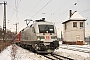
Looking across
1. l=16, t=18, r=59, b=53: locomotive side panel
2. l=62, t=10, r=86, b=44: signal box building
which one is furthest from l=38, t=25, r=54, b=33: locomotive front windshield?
l=62, t=10, r=86, b=44: signal box building

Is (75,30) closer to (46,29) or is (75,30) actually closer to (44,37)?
(46,29)

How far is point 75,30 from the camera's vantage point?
45281 millimetres

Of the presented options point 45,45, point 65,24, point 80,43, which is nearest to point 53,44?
point 45,45

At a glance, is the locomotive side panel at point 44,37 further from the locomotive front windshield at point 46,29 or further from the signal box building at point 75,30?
the signal box building at point 75,30

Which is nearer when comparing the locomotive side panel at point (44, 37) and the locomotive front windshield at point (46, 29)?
the locomotive side panel at point (44, 37)

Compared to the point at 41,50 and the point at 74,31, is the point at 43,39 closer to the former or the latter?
the point at 41,50

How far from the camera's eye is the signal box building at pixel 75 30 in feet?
146

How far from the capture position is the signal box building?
1751 inches

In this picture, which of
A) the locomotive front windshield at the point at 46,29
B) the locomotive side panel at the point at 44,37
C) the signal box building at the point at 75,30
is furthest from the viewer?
the signal box building at the point at 75,30

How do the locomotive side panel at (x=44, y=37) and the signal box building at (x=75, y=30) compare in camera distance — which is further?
the signal box building at (x=75, y=30)

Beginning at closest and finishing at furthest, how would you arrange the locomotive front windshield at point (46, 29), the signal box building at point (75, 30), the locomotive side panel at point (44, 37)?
the locomotive side panel at point (44, 37) < the locomotive front windshield at point (46, 29) < the signal box building at point (75, 30)

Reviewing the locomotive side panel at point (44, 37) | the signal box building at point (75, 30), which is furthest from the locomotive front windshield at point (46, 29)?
the signal box building at point (75, 30)

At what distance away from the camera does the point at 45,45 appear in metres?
17.8

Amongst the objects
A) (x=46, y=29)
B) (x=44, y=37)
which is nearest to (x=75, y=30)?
(x=46, y=29)
